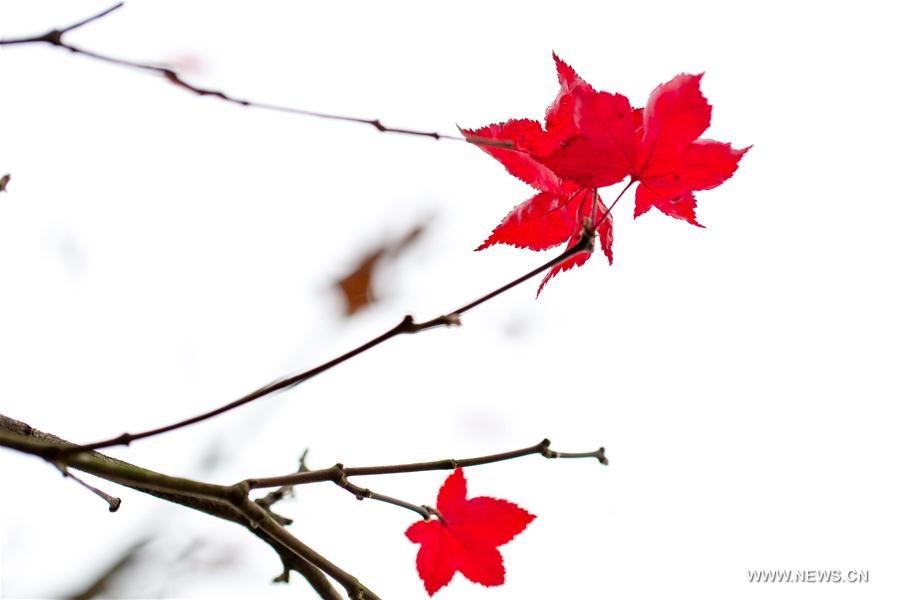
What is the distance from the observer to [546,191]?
574 millimetres

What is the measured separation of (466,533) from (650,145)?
13.4 inches

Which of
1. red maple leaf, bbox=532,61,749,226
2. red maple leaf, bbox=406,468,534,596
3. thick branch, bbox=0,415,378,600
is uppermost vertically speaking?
red maple leaf, bbox=532,61,749,226

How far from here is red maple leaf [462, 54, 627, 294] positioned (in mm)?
553

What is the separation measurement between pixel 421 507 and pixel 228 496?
0.16 meters

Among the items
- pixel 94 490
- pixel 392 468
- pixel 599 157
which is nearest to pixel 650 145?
pixel 599 157

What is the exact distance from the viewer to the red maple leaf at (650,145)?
49 centimetres

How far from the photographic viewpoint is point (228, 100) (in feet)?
1.20

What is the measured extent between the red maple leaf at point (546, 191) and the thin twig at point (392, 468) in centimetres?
13

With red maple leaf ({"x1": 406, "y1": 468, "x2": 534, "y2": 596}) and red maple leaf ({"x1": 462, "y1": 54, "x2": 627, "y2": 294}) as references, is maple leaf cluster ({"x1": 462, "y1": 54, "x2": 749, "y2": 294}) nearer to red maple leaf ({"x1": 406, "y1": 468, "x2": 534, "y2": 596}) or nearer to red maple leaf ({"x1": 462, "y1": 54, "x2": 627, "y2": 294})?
red maple leaf ({"x1": 462, "y1": 54, "x2": 627, "y2": 294})

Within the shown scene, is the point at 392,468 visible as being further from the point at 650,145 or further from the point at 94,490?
the point at 650,145

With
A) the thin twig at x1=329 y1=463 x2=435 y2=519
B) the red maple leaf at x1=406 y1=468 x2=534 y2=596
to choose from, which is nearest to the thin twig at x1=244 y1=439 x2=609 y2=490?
the thin twig at x1=329 y1=463 x2=435 y2=519

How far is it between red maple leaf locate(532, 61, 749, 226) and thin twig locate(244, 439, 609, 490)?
20 centimetres

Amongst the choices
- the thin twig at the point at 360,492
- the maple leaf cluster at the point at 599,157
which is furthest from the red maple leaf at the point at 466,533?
the maple leaf cluster at the point at 599,157

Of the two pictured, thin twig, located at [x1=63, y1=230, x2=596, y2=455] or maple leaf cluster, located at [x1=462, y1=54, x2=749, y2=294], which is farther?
maple leaf cluster, located at [x1=462, y1=54, x2=749, y2=294]
